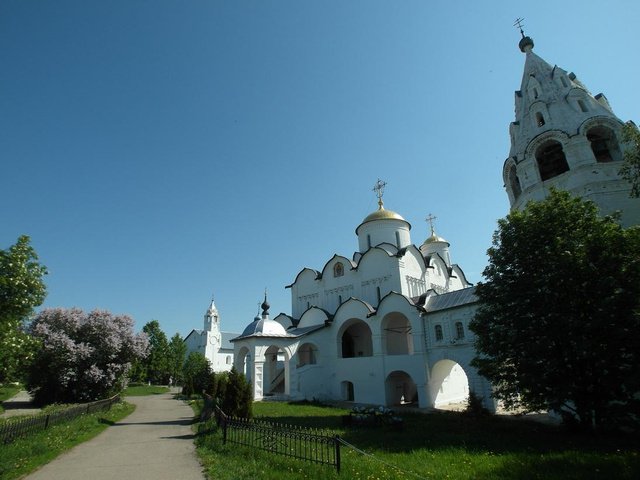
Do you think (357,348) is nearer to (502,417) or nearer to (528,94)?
(502,417)

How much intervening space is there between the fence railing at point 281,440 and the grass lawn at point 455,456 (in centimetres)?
24

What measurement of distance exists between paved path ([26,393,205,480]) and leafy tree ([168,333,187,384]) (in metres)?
40.2

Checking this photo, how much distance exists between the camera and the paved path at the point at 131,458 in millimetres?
7836

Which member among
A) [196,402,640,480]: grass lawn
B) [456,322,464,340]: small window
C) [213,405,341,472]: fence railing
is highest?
[456,322,464,340]: small window

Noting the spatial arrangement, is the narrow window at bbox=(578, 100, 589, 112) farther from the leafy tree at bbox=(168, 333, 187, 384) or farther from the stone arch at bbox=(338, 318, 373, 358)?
the leafy tree at bbox=(168, 333, 187, 384)

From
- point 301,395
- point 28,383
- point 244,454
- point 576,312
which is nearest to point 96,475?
point 244,454

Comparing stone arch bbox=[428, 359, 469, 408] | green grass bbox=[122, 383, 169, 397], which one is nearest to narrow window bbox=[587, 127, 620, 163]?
stone arch bbox=[428, 359, 469, 408]

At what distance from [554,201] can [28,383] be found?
28302 millimetres

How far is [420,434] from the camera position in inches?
430

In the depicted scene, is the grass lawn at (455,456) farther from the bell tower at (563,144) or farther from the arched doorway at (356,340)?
the arched doorway at (356,340)

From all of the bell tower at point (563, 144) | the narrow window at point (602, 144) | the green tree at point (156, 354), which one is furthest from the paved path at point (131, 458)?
the green tree at point (156, 354)

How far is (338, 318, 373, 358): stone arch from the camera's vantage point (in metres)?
26.4

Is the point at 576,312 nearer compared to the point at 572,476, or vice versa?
the point at 572,476

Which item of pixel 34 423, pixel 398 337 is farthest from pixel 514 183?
pixel 34 423
